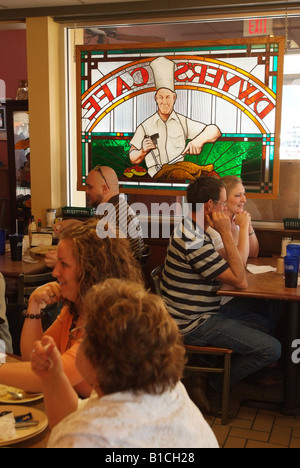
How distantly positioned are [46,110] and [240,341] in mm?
3124

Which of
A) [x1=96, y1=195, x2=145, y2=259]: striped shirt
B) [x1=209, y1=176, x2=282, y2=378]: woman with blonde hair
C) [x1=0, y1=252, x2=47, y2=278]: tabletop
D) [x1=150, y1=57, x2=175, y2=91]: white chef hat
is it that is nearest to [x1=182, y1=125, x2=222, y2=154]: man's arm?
[x1=150, y1=57, x2=175, y2=91]: white chef hat

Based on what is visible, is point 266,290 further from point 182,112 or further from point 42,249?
point 182,112

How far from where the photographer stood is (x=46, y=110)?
5.36 metres

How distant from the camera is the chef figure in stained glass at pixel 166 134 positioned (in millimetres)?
5102

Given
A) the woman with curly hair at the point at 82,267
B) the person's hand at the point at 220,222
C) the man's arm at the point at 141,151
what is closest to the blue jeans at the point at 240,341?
the person's hand at the point at 220,222

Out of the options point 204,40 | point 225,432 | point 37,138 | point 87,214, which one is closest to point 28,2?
point 37,138

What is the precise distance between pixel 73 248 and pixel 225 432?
1856 mm

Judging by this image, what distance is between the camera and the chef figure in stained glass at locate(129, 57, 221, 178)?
201 inches

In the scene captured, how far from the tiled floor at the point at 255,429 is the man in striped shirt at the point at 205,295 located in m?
0.29

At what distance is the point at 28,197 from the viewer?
19.7ft

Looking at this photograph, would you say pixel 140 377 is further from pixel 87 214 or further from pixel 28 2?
pixel 28 2

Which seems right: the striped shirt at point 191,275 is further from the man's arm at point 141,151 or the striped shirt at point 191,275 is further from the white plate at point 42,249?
the man's arm at point 141,151

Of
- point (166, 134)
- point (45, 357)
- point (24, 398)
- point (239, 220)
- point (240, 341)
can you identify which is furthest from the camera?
point (166, 134)

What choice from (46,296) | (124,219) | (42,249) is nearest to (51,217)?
(42,249)
